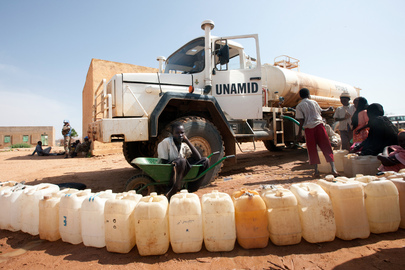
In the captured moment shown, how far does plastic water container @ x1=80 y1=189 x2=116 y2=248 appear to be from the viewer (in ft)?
6.48

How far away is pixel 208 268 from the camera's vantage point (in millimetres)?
1670

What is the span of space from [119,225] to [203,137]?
91.8 inches

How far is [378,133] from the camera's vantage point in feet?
12.2

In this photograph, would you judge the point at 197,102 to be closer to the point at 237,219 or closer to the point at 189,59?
the point at 189,59

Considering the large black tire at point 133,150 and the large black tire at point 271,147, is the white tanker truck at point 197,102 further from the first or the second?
the large black tire at point 271,147

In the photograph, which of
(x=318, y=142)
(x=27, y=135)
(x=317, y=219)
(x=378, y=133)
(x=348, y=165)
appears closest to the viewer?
(x=317, y=219)

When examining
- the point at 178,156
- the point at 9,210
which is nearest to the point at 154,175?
the point at 178,156

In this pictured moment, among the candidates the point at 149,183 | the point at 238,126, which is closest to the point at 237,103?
the point at 238,126

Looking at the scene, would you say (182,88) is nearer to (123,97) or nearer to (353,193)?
(123,97)

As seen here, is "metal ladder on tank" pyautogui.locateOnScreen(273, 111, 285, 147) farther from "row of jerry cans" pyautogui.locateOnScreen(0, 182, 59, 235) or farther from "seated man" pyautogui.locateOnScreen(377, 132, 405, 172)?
"row of jerry cans" pyautogui.locateOnScreen(0, 182, 59, 235)

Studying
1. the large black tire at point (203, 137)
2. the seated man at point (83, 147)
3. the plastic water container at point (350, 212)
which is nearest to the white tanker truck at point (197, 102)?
the large black tire at point (203, 137)

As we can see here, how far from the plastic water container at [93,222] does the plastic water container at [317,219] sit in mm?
1768

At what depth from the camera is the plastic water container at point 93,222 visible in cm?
198

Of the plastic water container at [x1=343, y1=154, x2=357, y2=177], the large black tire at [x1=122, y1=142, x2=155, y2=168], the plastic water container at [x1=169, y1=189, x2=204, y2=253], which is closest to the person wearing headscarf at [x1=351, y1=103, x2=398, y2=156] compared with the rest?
the plastic water container at [x1=343, y1=154, x2=357, y2=177]
